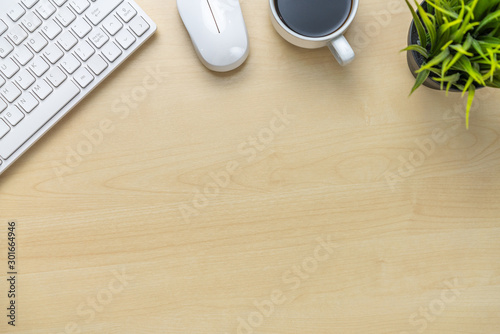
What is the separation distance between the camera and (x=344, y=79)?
23.2 inches

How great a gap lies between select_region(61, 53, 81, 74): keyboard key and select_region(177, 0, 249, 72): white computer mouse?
5.8 inches

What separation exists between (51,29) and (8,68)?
0.07m

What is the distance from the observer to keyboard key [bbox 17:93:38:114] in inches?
21.7

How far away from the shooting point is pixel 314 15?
0.55m

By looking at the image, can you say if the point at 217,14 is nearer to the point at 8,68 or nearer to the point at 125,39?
the point at 125,39

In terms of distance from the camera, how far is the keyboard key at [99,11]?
1.82 feet

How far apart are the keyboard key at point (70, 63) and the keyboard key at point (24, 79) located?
42mm

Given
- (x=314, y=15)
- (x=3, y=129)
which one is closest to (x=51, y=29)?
(x=3, y=129)

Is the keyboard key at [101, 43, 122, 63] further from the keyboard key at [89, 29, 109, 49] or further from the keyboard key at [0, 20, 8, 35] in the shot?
the keyboard key at [0, 20, 8, 35]

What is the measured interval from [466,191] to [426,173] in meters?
0.06

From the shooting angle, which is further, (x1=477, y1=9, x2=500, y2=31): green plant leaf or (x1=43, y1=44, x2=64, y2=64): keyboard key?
(x1=43, y1=44, x2=64, y2=64): keyboard key

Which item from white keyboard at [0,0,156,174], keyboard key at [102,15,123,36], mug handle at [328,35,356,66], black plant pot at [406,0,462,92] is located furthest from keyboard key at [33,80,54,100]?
black plant pot at [406,0,462,92]

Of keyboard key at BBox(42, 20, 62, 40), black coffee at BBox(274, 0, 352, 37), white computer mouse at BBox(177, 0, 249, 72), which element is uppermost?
keyboard key at BBox(42, 20, 62, 40)

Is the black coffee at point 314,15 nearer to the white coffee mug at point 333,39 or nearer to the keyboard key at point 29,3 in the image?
the white coffee mug at point 333,39
